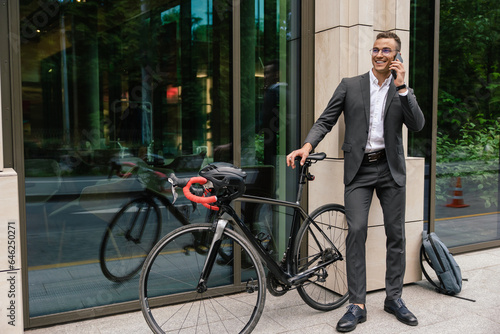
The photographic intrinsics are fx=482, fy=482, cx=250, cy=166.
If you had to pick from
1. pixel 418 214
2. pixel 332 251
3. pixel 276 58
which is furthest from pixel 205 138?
pixel 418 214

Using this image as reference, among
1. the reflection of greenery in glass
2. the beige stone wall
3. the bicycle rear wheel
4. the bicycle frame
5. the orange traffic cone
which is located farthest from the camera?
the orange traffic cone

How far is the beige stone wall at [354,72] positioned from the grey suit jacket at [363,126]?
39 centimetres

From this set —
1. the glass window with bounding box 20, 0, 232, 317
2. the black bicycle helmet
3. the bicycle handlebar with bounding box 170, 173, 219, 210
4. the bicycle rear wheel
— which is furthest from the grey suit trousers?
the bicycle rear wheel

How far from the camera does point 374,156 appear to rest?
384 centimetres

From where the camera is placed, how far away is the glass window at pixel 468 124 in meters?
5.80

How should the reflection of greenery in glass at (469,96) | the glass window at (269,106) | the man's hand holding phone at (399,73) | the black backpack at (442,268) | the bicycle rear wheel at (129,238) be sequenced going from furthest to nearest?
1. the reflection of greenery in glass at (469,96)
2. the glass window at (269,106)
3. the black backpack at (442,268)
4. the bicycle rear wheel at (129,238)
5. the man's hand holding phone at (399,73)

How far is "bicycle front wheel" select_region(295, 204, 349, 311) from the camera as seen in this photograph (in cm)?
391

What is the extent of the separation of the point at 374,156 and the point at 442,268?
1.44m

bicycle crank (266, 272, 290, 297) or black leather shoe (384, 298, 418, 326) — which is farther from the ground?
bicycle crank (266, 272, 290, 297)

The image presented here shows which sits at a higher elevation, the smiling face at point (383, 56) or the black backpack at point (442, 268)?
the smiling face at point (383, 56)

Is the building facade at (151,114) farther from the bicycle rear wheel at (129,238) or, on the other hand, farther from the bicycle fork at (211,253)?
the bicycle fork at (211,253)

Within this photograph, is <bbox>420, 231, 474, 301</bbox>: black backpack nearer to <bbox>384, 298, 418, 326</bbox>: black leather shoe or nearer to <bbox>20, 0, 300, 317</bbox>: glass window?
<bbox>384, 298, 418, 326</bbox>: black leather shoe

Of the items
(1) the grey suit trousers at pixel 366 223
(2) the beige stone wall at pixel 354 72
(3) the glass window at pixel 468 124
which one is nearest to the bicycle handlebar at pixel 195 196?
(1) the grey suit trousers at pixel 366 223

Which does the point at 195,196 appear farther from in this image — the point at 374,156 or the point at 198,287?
the point at 374,156
